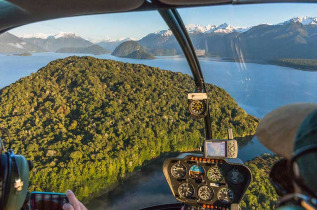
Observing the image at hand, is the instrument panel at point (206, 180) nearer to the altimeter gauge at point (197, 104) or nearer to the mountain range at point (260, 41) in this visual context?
the altimeter gauge at point (197, 104)

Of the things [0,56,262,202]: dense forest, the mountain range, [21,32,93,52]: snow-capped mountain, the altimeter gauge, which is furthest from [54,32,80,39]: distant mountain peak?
the altimeter gauge

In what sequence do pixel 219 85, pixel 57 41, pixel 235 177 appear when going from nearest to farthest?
pixel 235 177, pixel 219 85, pixel 57 41

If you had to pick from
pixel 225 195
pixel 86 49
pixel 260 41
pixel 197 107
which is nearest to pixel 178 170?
pixel 225 195

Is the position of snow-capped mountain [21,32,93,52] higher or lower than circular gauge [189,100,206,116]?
higher

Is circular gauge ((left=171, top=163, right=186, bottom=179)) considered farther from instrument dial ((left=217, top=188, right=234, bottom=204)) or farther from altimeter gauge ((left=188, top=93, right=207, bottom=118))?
altimeter gauge ((left=188, top=93, right=207, bottom=118))

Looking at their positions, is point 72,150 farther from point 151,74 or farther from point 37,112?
point 151,74

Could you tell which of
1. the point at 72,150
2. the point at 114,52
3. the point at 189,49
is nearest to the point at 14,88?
the point at 72,150

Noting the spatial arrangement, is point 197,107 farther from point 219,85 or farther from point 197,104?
point 219,85
